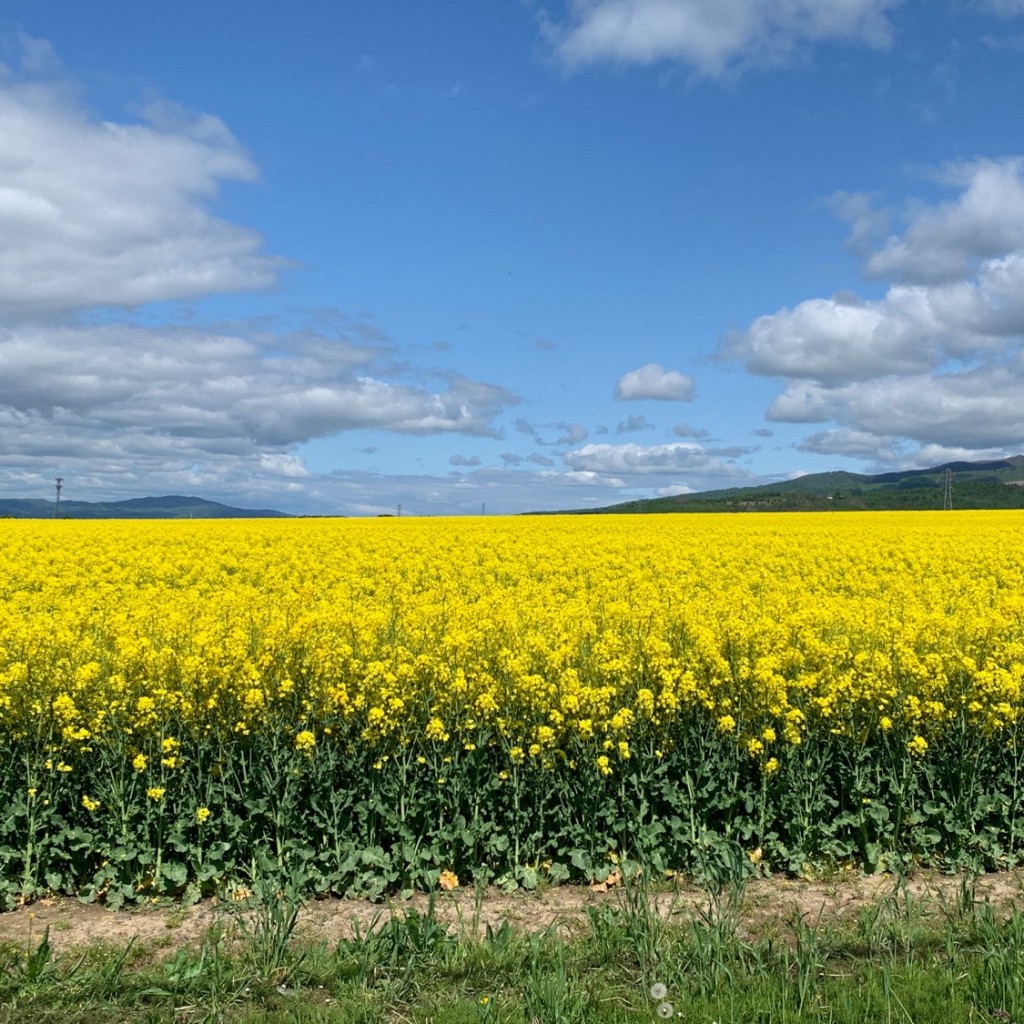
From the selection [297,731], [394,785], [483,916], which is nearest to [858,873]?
[483,916]

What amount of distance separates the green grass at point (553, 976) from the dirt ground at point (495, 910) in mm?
318

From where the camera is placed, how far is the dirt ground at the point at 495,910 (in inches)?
233

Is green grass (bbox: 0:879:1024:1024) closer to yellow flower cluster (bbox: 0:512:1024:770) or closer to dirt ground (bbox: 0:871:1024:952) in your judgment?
dirt ground (bbox: 0:871:1024:952)

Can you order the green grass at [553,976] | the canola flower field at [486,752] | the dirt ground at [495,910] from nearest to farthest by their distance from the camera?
the green grass at [553,976] < the dirt ground at [495,910] < the canola flower field at [486,752]

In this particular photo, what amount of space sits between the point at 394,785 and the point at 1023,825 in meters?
5.41

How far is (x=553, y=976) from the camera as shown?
464cm

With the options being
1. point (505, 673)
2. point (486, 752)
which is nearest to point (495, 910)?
point (486, 752)

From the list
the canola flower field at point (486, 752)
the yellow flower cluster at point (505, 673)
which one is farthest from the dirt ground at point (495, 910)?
the yellow flower cluster at point (505, 673)

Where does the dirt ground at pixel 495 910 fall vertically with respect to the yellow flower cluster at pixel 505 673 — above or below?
below

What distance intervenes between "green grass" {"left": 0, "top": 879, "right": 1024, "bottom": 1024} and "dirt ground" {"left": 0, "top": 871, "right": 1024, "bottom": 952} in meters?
0.32

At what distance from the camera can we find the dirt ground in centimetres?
591

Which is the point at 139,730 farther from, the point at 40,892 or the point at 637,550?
the point at 637,550

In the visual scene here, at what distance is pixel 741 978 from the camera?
15.5 ft

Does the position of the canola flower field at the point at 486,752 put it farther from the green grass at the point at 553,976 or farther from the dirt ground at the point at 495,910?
the green grass at the point at 553,976
